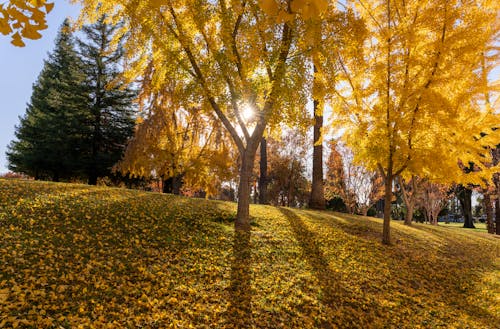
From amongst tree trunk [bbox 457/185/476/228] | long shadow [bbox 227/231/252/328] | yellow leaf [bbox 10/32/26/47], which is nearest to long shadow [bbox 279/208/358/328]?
long shadow [bbox 227/231/252/328]

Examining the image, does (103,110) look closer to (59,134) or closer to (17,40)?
(59,134)

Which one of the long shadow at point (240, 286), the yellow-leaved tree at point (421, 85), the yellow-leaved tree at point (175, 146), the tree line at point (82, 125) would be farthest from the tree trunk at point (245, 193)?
the tree line at point (82, 125)

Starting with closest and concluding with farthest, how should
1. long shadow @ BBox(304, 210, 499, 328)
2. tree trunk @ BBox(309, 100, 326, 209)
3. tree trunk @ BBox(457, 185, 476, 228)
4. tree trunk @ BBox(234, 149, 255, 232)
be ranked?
long shadow @ BBox(304, 210, 499, 328) → tree trunk @ BBox(234, 149, 255, 232) → tree trunk @ BBox(309, 100, 326, 209) → tree trunk @ BBox(457, 185, 476, 228)

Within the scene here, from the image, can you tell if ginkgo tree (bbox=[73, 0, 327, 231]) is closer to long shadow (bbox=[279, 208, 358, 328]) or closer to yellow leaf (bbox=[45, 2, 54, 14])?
long shadow (bbox=[279, 208, 358, 328])

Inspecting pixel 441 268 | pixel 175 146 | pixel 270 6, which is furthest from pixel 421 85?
pixel 175 146

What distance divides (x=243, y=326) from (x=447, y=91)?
27.0 feet

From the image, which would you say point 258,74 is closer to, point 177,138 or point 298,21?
point 298,21

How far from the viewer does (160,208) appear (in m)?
8.76

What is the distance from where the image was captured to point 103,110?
20234 mm

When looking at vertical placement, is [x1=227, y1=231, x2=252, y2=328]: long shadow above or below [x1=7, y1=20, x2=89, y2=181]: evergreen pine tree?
below

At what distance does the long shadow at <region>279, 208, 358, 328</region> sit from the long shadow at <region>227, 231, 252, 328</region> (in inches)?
49.2

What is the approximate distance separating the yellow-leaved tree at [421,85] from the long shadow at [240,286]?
4.57m

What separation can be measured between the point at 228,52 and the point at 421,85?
4.99 meters

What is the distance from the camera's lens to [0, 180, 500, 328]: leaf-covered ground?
4.41m
